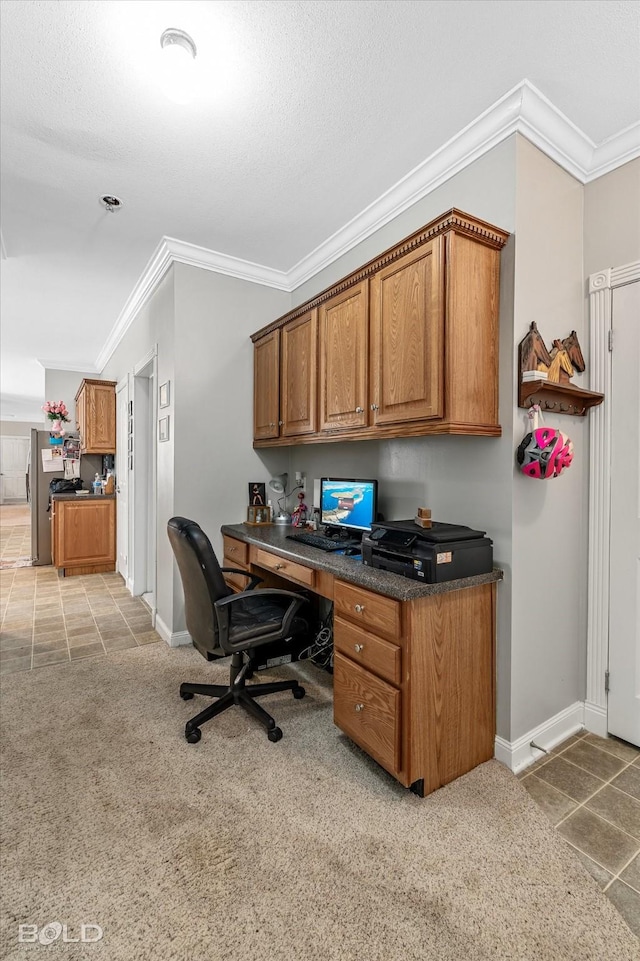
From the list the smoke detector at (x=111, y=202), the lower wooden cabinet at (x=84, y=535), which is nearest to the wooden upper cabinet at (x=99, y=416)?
the lower wooden cabinet at (x=84, y=535)

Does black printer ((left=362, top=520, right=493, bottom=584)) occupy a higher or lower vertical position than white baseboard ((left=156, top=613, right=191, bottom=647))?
higher

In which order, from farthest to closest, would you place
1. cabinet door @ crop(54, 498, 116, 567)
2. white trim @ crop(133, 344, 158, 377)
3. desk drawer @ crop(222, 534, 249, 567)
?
1. cabinet door @ crop(54, 498, 116, 567)
2. white trim @ crop(133, 344, 158, 377)
3. desk drawer @ crop(222, 534, 249, 567)

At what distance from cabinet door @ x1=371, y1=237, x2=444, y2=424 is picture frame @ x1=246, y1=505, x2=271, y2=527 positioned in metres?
1.40

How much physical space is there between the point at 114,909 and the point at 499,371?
2.26 m

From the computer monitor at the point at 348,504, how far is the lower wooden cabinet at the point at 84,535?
3.55 meters

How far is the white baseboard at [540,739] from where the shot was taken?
6.10 ft

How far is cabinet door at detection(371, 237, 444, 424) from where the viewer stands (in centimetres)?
178

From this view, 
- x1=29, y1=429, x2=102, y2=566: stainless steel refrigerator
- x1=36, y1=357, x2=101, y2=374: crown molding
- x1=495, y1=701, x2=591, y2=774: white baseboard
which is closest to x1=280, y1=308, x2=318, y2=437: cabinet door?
x1=495, y1=701, x2=591, y2=774: white baseboard

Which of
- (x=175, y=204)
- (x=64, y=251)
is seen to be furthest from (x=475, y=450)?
(x=64, y=251)

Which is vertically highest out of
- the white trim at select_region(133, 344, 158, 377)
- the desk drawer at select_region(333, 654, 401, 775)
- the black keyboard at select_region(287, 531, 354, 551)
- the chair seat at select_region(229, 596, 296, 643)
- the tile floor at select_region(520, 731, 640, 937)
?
the white trim at select_region(133, 344, 158, 377)

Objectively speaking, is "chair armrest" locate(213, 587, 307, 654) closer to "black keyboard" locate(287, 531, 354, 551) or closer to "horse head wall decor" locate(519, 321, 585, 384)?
"black keyboard" locate(287, 531, 354, 551)

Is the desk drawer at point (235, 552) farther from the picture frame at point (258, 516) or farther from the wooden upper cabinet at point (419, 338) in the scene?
the wooden upper cabinet at point (419, 338)

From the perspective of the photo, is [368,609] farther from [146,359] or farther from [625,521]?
[146,359]

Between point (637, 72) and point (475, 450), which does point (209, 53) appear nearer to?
point (637, 72)
